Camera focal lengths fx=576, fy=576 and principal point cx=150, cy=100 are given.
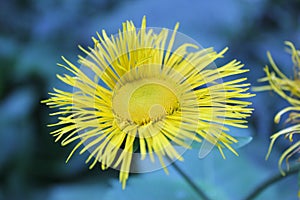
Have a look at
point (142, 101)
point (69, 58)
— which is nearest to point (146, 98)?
point (142, 101)

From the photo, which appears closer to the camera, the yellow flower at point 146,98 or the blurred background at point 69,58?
the yellow flower at point 146,98

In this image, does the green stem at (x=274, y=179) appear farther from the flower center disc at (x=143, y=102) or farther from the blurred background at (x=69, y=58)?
the blurred background at (x=69, y=58)

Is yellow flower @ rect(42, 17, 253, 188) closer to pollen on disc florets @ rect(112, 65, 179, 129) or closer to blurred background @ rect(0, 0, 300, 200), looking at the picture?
pollen on disc florets @ rect(112, 65, 179, 129)

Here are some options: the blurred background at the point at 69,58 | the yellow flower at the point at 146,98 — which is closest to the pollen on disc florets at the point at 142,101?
the yellow flower at the point at 146,98

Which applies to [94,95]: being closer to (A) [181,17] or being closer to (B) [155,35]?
(B) [155,35]

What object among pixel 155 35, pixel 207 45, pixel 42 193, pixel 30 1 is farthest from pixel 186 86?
→ pixel 30 1

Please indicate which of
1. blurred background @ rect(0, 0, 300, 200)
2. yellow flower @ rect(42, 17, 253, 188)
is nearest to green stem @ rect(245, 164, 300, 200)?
yellow flower @ rect(42, 17, 253, 188)
